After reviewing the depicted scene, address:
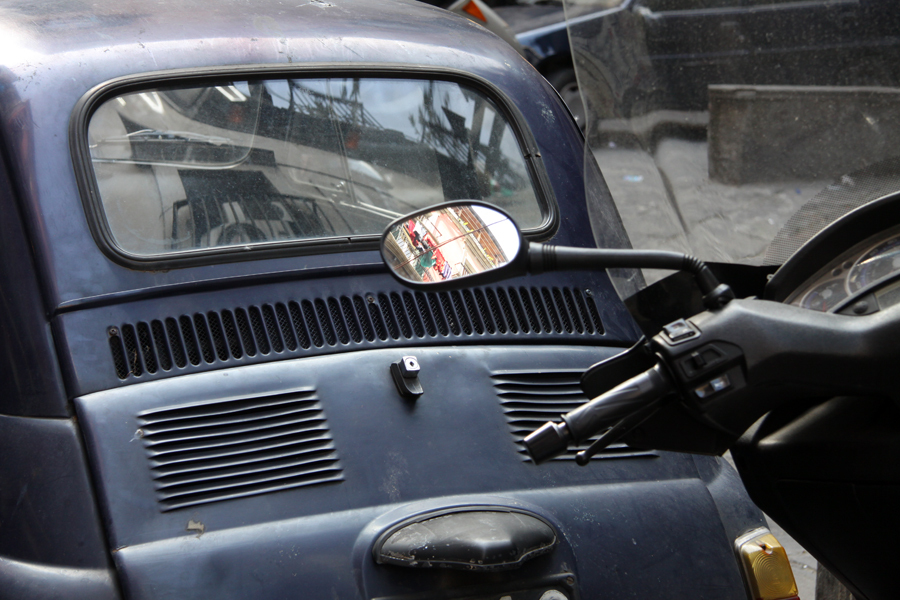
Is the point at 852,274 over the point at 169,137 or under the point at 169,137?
under

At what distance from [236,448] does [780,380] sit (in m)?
1.12

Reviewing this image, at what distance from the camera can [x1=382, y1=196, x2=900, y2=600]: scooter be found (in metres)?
1.24

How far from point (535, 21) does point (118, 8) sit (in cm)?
692

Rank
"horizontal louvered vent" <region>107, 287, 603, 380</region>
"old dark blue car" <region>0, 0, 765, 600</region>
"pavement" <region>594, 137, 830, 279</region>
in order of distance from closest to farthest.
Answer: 1. "pavement" <region>594, 137, 830, 279</region>
2. "old dark blue car" <region>0, 0, 765, 600</region>
3. "horizontal louvered vent" <region>107, 287, 603, 380</region>

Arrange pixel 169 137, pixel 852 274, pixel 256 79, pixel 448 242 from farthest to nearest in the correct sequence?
pixel 256 79 < pixel 169 137 < pixel 448 242 < pixel 852 274

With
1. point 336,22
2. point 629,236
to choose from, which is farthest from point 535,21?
point 629,236

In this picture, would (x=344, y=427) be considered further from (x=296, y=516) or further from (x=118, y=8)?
(x=118, y=8)

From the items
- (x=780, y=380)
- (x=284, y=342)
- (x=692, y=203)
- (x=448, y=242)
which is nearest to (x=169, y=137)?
(x=284, y=342)

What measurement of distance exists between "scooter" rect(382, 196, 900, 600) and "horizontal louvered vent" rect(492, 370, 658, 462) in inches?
21.6

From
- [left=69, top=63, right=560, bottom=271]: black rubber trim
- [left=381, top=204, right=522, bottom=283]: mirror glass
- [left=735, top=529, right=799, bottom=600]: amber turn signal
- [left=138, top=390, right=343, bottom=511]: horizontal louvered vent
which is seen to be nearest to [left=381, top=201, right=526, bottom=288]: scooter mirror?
A: [left=381, top=204, right=522, bottom=283]: mirror glass

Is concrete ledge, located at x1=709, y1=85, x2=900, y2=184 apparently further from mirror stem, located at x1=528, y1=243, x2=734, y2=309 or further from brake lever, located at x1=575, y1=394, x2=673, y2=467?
brake lever, located at x1=575, y1=394, x2=673, y2=467

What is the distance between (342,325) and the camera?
2076 mm

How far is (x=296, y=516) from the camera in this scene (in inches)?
69.0

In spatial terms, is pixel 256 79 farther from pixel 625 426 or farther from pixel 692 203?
pixel 625 426
